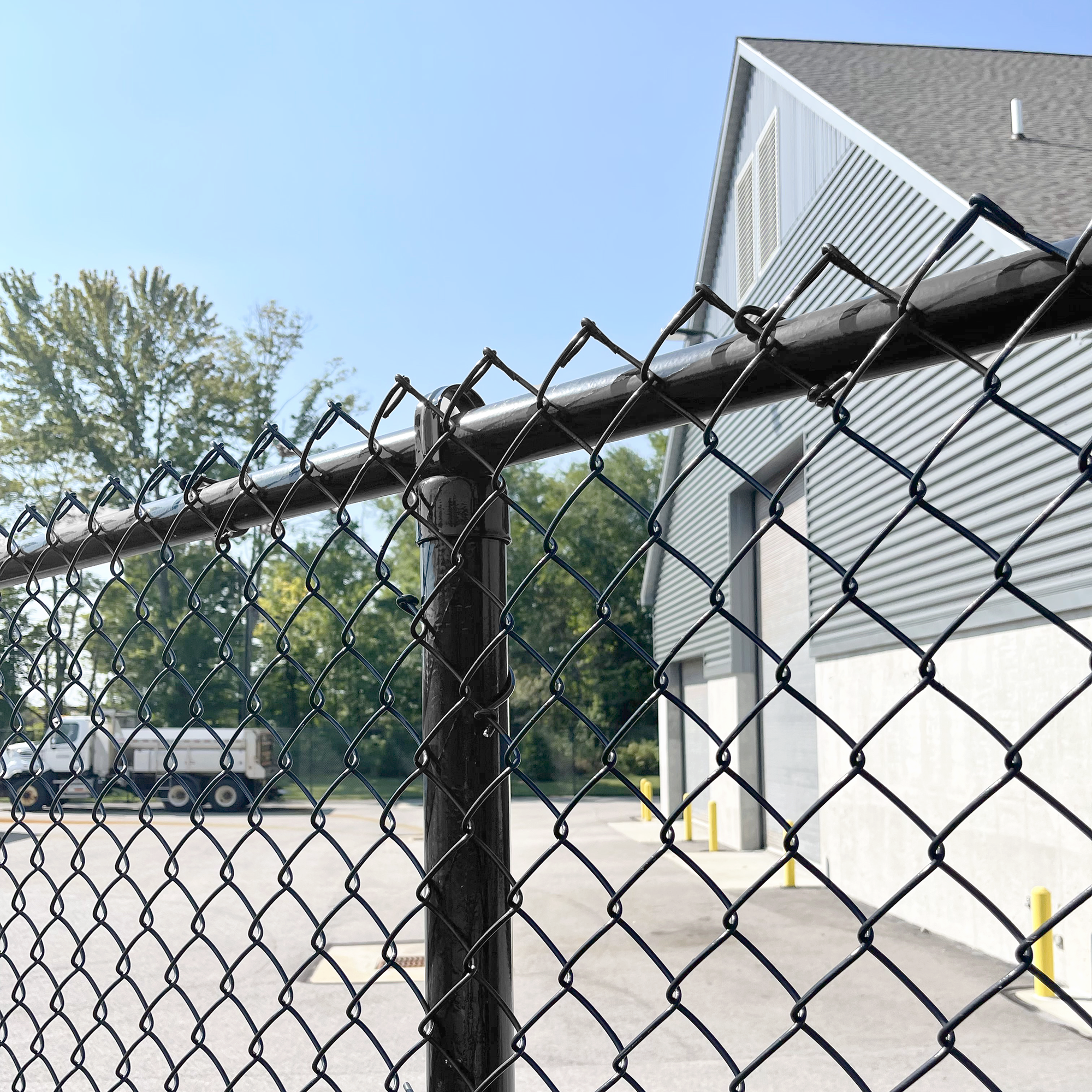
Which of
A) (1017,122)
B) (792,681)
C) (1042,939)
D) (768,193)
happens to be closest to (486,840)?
(1042,939)

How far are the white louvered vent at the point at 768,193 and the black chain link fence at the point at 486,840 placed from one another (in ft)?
16.8

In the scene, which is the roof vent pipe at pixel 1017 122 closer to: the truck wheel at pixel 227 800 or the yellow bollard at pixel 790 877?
the yellow bollard at pixel 790 877

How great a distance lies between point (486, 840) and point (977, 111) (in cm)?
1211

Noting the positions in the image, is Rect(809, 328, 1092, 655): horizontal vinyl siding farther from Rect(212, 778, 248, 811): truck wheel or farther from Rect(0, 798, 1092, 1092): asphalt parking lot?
Rect(212, 778, 248, 811): truck wheel

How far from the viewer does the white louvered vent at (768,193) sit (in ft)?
45.5

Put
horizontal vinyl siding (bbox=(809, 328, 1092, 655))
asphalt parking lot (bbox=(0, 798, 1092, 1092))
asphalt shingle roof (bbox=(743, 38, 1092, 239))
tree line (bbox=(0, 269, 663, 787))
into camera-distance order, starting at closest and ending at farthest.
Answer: asphalt parking lot (bbox=(0, 798, 1092, 1092))
horizontal vinyl siding (bbox=(809, 328, 1092, 655))
asphalt shingle roof (bbox=(743, 38, 1092, 239))
tree line (bbox=(0, 269, 663, 787))

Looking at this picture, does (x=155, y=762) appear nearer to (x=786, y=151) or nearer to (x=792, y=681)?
(x=792, y=681)

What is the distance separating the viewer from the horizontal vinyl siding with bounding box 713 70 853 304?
11867mm

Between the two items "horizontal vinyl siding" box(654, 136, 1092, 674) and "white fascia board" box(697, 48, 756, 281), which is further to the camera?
"white fascia board" box(697, 48, 756, 281)

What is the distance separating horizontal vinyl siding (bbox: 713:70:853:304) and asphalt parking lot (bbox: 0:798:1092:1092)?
783 centimetres

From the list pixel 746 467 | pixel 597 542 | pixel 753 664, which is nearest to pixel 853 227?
pixel 746 467

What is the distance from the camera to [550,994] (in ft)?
23.4

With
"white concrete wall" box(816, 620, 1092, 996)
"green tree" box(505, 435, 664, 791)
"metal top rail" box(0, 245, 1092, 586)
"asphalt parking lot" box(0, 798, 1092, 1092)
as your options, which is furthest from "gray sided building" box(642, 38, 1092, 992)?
"green tree" box(505, 435, 664, 791)

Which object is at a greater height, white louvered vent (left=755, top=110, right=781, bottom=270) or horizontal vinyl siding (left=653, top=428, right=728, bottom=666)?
white louvered vent (left=755, top=110, right=781, bottom=270)
